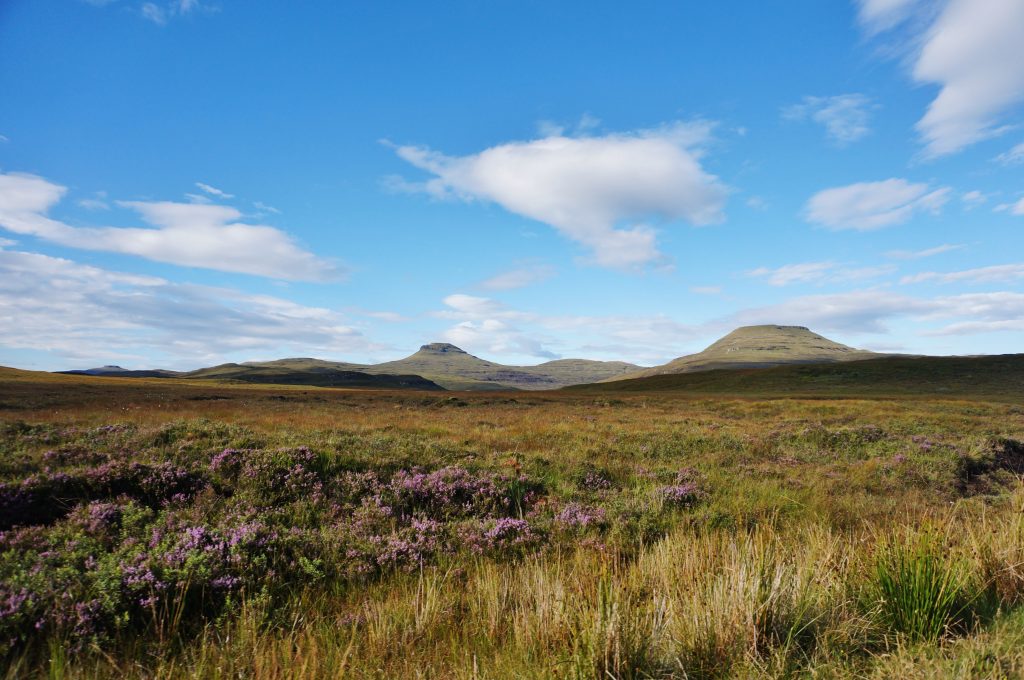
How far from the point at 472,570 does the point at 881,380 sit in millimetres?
74581

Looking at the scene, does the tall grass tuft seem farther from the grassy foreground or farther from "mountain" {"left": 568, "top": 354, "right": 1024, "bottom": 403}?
"mountain" {"left": 568, "top": 354, "right": 1024, "bottom": 403}

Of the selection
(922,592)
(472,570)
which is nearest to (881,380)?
(922,592)

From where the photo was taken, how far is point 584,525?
22.0 ft

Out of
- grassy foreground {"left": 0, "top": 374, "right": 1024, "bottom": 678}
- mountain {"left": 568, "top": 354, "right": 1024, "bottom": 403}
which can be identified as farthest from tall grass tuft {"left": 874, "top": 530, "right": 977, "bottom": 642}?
mountain {"left": 568, "top": 354, "right": 1024, "bottom": 403}

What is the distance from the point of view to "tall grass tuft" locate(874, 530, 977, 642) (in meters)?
3.46

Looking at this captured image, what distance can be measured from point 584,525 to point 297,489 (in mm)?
4926

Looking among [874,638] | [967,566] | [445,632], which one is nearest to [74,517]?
[445,632]

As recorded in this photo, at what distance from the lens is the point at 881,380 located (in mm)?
60844

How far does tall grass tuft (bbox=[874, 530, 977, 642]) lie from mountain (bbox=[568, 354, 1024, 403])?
168 ft

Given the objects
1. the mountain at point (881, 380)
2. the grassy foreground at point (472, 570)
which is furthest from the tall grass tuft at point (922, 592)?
the mountain at point (881, 380)

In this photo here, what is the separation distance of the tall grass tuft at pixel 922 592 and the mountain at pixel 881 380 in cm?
5120

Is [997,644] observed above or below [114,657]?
above

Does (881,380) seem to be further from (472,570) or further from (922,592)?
(472,570)

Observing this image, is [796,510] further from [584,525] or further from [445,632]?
[445,632]
